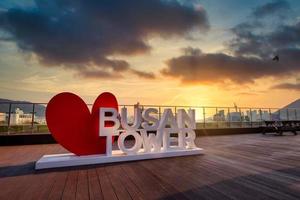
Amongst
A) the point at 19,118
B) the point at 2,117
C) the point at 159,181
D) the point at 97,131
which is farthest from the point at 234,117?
the point at 2,117

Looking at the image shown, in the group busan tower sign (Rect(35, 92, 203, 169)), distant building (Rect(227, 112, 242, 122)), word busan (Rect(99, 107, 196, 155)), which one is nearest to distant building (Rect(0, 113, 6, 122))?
busan tower sign (Rect(35, 92, 203, 169))

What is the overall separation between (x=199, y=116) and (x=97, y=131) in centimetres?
730

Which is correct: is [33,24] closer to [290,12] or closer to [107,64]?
[107,64]

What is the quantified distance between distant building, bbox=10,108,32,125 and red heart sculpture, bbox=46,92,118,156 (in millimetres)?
4546

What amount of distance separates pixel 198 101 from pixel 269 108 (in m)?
5.43

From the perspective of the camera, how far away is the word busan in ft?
13.4

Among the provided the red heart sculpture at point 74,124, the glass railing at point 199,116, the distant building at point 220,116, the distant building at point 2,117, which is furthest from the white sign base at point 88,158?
the distant building at point 220,116

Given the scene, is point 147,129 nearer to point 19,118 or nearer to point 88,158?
point 88,158

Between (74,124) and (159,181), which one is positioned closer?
(159,181)

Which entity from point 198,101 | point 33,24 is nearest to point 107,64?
point 33,24

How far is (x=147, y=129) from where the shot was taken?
14.4 feet

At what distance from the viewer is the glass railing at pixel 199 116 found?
23.1 ft

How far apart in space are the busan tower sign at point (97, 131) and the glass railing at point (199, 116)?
68cm

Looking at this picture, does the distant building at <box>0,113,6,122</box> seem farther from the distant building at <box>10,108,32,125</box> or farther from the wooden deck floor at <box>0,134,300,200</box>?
the wooden deck floor at <box>0,134,300,200</box>
